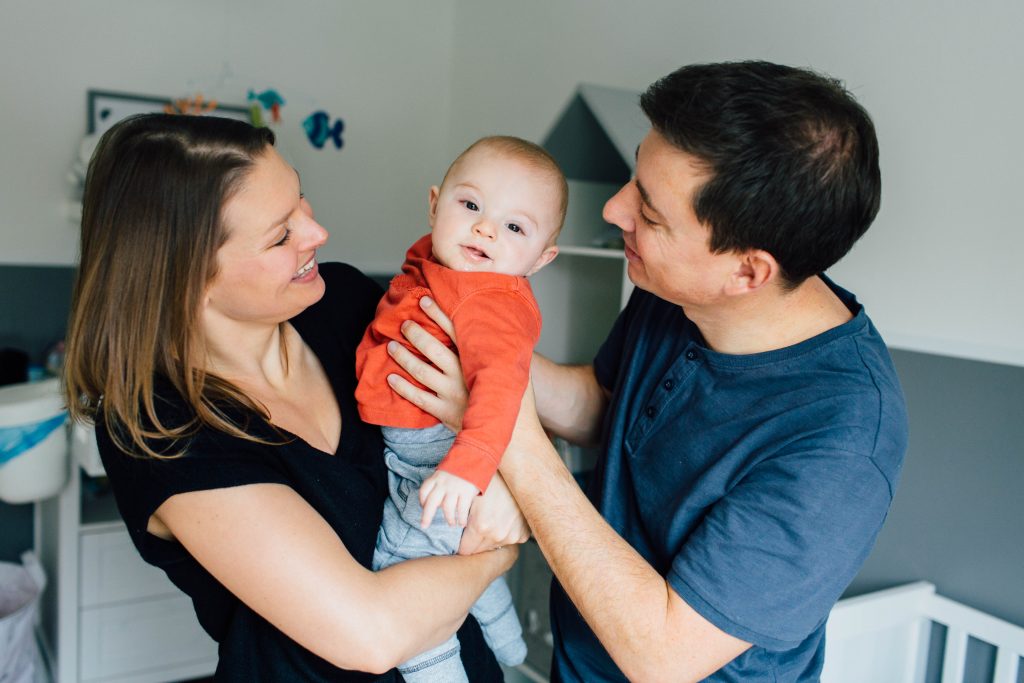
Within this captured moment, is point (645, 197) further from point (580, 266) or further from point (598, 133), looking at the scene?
point (580, 266)

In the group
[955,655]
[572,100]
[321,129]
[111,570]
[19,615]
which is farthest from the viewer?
[321,129]

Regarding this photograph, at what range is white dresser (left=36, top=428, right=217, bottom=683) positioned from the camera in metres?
2.78

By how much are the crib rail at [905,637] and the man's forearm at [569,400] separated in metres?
0.62

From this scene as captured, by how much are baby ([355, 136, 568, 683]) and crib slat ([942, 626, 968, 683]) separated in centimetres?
113

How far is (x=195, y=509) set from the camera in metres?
1.00

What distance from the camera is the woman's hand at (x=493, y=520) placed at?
1.19m

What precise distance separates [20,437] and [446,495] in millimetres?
2013

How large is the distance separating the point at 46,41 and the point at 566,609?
2887mm

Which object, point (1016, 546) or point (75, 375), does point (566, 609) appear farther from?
point (1016, 546)

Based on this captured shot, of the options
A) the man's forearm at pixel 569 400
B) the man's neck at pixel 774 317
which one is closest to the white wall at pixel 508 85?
the man's neck at pixel 774 317

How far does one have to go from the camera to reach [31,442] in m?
2.52

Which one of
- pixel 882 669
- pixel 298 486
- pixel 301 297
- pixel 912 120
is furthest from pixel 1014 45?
pixel 298 486

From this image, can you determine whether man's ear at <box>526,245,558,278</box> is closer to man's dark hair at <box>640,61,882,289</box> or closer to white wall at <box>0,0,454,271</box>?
man's dark hair at <box>640,61,882,289</box>

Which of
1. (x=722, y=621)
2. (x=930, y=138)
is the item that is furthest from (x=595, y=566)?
(x=930, y=138)
